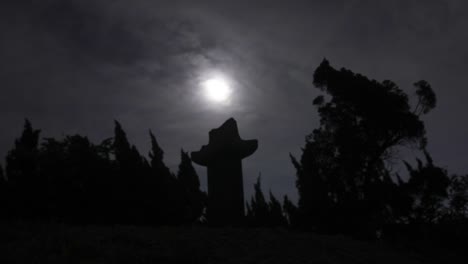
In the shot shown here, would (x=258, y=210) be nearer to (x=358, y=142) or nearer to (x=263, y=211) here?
(x=263, y=211)

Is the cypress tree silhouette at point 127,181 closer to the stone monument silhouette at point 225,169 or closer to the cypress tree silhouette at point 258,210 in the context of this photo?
the stone monument silhouette at point 225,169

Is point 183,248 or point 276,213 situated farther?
point 276,213

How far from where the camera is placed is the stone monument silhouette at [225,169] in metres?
13.6

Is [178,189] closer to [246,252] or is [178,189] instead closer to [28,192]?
[28,192]

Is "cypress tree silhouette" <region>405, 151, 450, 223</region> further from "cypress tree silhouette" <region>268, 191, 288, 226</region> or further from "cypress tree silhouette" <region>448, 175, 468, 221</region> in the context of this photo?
"cypress tree silhouette" <region>268, 191, 288, 226</region>

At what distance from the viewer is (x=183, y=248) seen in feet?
24.8

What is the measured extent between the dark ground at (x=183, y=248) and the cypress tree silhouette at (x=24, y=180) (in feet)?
37.6

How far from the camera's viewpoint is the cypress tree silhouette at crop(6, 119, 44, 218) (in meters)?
20.5

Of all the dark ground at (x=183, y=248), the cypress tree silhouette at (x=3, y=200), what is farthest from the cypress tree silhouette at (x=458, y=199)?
the cypress tree silhouette at (x=3, y=200)

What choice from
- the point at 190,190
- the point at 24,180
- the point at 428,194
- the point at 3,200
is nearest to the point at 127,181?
the point at 24,180

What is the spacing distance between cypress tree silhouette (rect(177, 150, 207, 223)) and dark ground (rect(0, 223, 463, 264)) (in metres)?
14.8

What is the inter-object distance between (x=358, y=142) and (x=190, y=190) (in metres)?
13.9

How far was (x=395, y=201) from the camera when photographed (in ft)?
73.3

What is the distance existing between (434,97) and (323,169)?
804 cm
